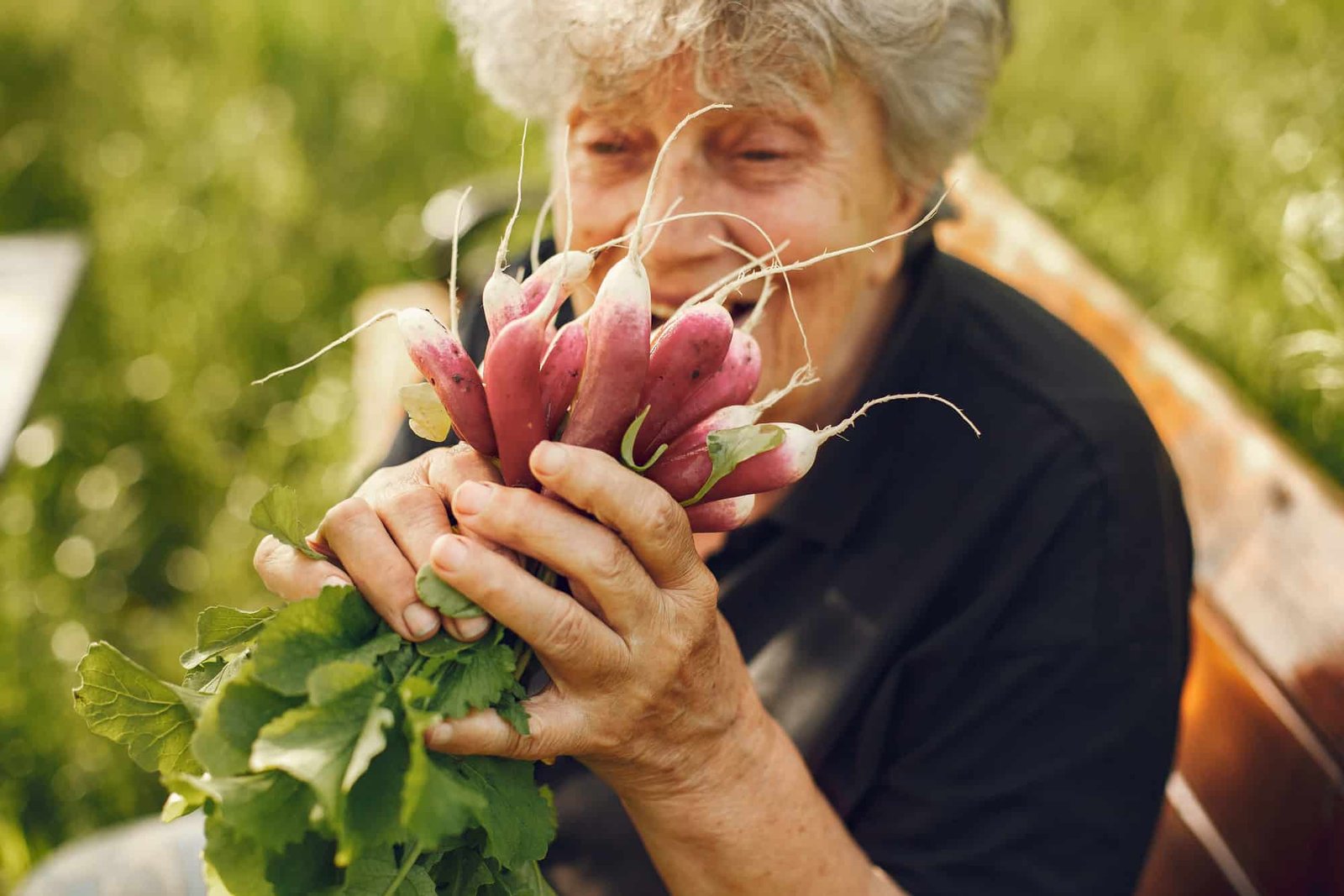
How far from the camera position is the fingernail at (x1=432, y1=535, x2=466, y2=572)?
90 cm

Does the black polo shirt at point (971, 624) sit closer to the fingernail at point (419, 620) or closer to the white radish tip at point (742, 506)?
the white radish tip at point (742, 506)

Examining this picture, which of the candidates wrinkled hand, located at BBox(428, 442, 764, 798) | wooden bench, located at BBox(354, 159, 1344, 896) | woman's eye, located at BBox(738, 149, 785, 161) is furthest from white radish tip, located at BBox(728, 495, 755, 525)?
wooden bench, located at BBox(354, 159, 1344, 896)

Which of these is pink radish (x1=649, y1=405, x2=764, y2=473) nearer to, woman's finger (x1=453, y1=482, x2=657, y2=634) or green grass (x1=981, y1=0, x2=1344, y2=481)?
woman's finger (x1=453, y1=482, x2=657, y2=634)

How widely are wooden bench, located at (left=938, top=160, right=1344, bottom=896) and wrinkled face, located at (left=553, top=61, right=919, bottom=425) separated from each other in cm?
14

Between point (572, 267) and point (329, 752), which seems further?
point (572, 267)

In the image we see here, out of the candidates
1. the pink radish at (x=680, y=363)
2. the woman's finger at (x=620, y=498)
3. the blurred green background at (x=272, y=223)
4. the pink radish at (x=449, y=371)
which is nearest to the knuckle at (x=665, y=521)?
the woman's finger at (x=620, y=498)

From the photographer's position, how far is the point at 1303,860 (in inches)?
56.1

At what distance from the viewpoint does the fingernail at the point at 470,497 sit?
924mm

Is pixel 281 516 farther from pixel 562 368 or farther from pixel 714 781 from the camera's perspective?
pixel 714 781

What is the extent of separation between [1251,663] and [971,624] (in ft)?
1.68

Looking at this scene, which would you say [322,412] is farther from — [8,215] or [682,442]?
[682,442]

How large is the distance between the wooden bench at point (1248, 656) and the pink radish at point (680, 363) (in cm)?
64

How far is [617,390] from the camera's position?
0.99m

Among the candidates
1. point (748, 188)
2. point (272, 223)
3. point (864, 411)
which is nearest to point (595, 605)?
point (864, 411)
